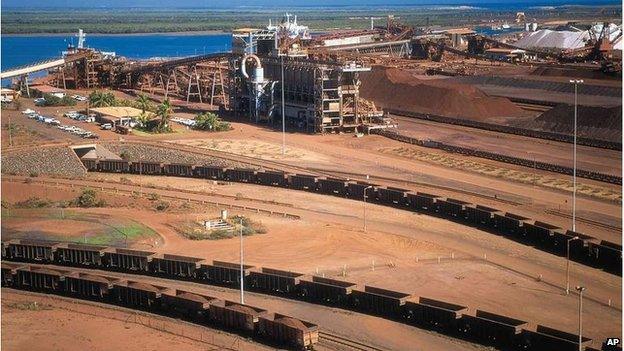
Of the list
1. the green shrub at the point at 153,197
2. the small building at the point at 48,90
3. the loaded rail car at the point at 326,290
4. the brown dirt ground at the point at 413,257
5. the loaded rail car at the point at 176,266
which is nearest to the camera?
the loaded rail car at the point at 326,290

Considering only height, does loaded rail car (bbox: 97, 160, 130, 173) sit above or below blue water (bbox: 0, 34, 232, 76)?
above

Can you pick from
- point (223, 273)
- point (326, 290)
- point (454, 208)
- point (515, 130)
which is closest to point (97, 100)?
point (515, 130)

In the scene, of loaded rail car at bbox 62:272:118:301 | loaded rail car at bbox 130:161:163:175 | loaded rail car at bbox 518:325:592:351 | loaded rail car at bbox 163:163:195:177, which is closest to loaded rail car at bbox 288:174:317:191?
loaded rail car at bbox 163:163:195:177

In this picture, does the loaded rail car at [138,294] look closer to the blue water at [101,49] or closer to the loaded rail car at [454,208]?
the loaded rail car at [454,208]

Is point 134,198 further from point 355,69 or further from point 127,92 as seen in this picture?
point 127,92

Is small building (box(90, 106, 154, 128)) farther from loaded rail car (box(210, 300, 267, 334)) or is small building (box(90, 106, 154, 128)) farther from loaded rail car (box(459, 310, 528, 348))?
loaded rail car (box(459, 310, 528, 348))

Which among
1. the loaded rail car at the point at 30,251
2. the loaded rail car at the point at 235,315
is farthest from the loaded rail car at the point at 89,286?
the loaded rail car at the point at 235,315

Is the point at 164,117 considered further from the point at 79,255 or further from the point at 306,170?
the point at 79,255

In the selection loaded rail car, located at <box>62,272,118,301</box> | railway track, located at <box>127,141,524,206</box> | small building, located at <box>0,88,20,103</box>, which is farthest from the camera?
small building, located at <box>0,88,20,103</box>
